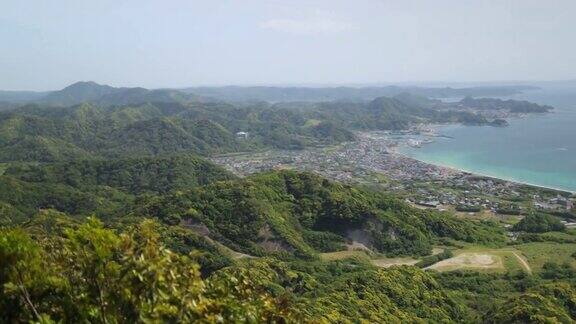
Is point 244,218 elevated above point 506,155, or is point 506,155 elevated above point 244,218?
point 244,218

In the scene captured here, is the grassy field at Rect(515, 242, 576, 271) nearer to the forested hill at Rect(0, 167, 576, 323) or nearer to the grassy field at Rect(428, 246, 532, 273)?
the grassy field at Rect(428, 246, 532, 273)

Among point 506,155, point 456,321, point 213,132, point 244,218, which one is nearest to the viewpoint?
point 456,321

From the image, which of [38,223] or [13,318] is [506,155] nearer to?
[38,223]

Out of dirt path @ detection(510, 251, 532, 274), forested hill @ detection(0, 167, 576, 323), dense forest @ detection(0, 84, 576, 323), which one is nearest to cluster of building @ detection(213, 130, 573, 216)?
dense forest @ detection(0, 84, 576, 323)

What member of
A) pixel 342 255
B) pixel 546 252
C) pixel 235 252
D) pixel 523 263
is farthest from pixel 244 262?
pixel 546 252

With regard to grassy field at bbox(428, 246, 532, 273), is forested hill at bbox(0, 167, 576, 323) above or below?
above

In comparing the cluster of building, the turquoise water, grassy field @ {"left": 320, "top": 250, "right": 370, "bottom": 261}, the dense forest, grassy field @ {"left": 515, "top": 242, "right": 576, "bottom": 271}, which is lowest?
the turquoise water

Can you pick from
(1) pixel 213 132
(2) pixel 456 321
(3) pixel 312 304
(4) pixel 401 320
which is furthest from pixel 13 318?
(1) pixel 213 132

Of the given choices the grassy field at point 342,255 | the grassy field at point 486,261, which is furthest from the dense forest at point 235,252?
the grassy field at point 486,261
